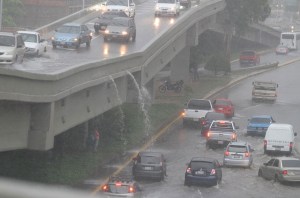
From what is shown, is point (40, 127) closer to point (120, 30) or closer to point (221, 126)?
point (221, 126)

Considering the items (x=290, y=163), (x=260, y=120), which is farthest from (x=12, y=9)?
(x=290, y=163)

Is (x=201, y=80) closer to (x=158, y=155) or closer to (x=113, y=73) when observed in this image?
(x=113, y=73)

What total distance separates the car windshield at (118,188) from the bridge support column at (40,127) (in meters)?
2.62

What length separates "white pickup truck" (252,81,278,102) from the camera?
64.8 metres

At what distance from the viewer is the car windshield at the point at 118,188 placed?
24297 mm

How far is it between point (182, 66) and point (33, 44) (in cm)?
3080

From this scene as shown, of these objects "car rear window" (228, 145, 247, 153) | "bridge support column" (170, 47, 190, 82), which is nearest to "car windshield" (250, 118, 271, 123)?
"car rear window" (228, 145, 247, 153)

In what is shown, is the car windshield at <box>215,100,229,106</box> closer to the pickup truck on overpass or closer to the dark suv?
the dark suv

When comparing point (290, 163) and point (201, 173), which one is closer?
point (201, 173)

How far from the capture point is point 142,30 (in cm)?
5722

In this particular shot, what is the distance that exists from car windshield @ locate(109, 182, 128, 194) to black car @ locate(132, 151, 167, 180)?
624 cm

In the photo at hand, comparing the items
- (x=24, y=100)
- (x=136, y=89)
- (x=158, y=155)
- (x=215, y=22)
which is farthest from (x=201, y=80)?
(x=24, y=100)

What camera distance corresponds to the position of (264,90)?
65125 mm

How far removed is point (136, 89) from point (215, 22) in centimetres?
4283
